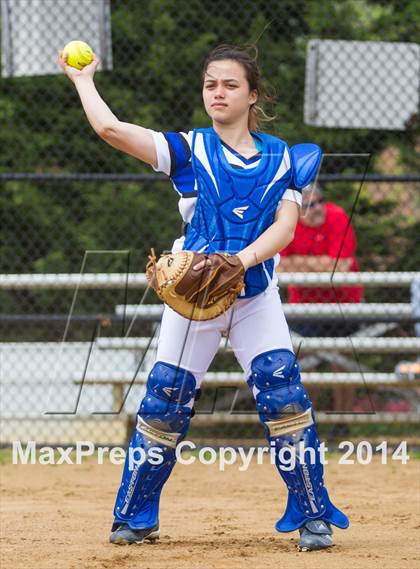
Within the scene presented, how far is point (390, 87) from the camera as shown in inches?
296

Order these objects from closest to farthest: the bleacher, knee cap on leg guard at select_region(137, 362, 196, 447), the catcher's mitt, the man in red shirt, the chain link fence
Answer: the catcher's mitt
knee cap on leg guard at select_region(137, 362, 196, 447)
the bleacher
the man in red shirt
the chain link fence

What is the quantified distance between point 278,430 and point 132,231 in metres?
4.81

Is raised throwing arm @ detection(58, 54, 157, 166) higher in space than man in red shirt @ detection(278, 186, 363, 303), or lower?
higher

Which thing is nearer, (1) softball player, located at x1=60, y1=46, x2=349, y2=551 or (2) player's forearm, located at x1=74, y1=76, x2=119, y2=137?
(2) player's forearm, located at x1=74, y1=76, x2=119, y2=137

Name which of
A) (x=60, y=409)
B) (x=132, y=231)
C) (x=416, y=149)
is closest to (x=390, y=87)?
(x=416, y=149)

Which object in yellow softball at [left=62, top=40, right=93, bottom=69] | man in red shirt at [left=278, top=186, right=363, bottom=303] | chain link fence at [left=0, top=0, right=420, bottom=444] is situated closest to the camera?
yellow softball at [left=62, top=40, right=93, bottom=69]

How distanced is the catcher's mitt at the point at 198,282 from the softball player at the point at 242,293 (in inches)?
5.2

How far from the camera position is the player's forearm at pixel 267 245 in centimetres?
353

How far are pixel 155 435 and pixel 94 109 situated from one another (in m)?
1.09

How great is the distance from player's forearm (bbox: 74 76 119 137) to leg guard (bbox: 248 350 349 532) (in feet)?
2.91

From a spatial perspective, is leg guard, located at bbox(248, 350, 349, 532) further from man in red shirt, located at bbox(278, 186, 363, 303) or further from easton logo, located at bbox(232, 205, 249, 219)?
man in red shirt, located at bbox(278, 186, 363, 303)

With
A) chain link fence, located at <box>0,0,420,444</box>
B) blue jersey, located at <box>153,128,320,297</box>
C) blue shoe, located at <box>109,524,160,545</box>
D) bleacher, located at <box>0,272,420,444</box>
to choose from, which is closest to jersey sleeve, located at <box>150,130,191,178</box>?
blue jersey, located at <box>153,128,320,297</box>

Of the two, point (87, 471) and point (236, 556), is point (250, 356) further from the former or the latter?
point (87, 471)

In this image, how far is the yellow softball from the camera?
142 inches
